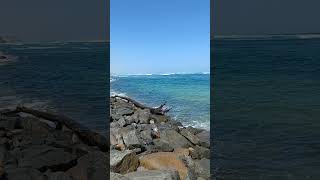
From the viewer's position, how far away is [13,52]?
829 centimetres

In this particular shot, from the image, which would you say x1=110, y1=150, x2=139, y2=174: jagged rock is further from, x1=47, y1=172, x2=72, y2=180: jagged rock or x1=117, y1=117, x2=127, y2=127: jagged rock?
x1=117, y1=117, x2=127, y2=127: jagged rock

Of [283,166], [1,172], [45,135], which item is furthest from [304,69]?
[1,172]

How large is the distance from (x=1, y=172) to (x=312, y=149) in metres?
7.44

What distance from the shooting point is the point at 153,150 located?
21.2 ft

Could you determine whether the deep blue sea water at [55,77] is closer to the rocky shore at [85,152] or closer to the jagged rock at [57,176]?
the rocky shore at [85,152]

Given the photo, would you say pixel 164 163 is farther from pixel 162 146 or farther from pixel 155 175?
pixel 162 146

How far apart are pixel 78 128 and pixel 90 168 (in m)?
1.65

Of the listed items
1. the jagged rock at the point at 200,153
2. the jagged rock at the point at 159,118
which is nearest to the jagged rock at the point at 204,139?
the jagged rock at the point at 200,153

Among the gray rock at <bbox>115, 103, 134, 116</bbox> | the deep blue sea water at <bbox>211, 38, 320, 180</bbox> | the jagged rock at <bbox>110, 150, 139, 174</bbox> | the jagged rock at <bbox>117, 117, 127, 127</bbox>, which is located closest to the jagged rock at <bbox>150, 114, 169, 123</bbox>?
the gray rock at <bbox>115, 103, 134, 116</bbox>

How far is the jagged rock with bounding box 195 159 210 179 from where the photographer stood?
5.71 meters

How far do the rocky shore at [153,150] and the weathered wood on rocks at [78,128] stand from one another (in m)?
0.19

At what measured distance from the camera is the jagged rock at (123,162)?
4.75 m

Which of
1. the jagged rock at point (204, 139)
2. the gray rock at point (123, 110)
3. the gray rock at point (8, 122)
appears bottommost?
the jagged rock at point (204, 139)

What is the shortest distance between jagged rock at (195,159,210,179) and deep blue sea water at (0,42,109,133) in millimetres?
1559
